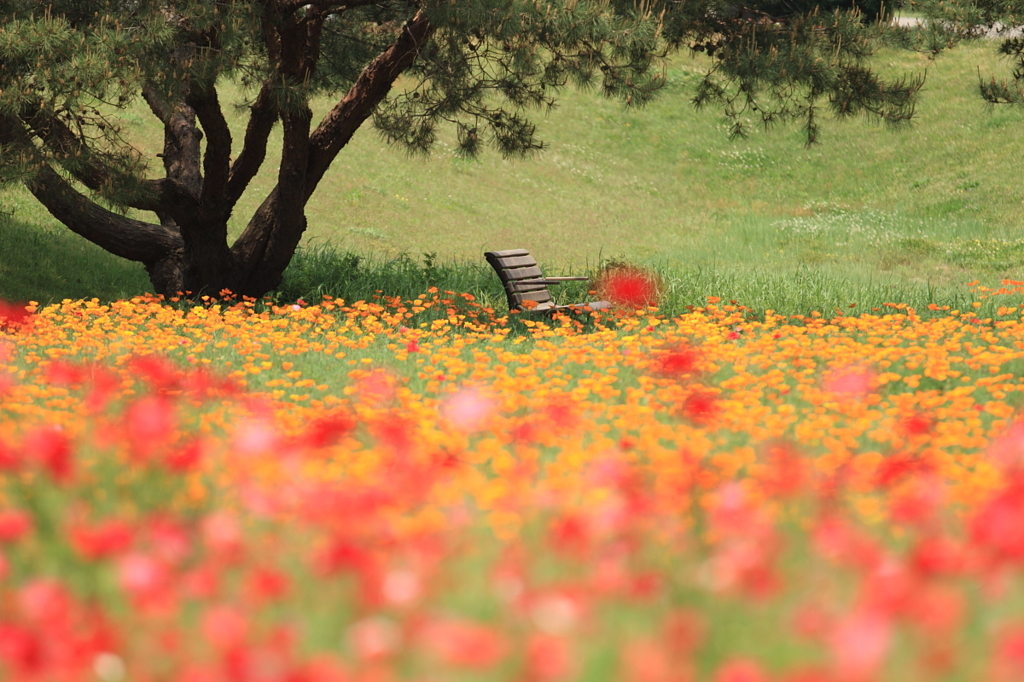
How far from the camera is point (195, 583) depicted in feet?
6.71

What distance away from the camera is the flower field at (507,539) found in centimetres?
182

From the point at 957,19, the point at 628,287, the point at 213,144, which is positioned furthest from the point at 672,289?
the point at 213,144

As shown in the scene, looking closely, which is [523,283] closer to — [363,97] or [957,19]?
[363,97]

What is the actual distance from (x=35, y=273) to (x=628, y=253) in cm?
833

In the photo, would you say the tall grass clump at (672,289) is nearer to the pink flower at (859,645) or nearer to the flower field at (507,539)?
the flower field at (507,539)

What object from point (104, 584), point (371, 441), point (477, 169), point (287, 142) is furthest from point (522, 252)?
point (477, 169)

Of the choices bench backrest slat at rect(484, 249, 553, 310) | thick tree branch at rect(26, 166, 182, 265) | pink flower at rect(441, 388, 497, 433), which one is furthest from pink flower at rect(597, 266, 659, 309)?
pink flower at rect(441, 388, 497, 433)

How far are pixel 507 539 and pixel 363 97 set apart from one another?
731cm

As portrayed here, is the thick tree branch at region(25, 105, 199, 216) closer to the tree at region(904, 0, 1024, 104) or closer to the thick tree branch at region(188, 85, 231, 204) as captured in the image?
the thick tree branch at region(188, 85, 231, 204)

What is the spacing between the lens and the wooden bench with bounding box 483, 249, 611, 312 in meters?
8.64

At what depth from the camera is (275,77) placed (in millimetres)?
7734

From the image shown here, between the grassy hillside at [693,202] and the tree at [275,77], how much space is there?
1623 mm

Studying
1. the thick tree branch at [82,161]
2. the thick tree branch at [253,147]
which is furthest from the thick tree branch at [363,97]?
the thick tree branch at [82,161]

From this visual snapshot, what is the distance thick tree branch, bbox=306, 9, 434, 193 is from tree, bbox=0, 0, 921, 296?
0.01m
